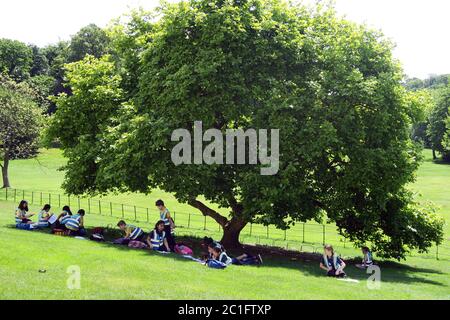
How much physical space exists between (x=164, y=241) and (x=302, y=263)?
24.9 feet

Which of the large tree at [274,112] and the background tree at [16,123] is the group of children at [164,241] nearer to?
the large tree at [274,112]

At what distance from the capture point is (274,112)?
23.0 metres

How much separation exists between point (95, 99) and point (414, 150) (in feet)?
55.4

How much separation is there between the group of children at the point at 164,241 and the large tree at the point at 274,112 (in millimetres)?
2269

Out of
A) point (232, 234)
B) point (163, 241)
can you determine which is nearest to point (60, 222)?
point (163, 241)

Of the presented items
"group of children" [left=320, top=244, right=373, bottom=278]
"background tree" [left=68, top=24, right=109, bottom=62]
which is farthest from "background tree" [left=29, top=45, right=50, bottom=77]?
"group of children" [left=320, top=244, right=373, bottom=278]

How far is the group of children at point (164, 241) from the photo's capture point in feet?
63.7

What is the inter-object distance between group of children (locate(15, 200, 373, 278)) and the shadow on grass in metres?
0.48

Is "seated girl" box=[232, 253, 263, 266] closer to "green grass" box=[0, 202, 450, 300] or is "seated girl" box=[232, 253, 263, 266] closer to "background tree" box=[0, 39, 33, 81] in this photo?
"green grass" box=[0, 202, 450, 300]

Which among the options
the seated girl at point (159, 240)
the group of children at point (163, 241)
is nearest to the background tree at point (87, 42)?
the group of children at point (163, 241)

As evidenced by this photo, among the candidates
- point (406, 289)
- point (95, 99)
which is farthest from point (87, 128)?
point (406, 289)

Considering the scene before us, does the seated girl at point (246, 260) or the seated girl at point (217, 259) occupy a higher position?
the seated girl at point (217, 259)

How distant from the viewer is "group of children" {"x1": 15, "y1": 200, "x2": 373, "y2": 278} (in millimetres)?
19406
